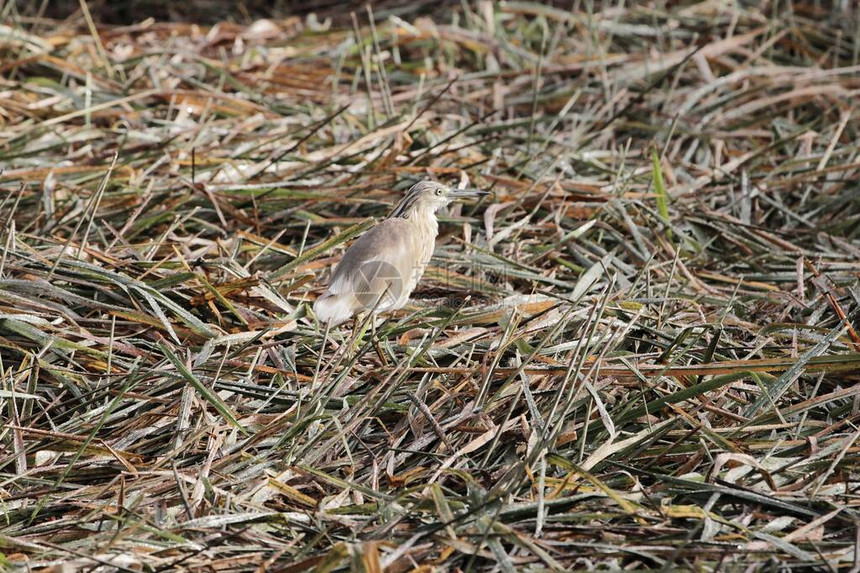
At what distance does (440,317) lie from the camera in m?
3.50

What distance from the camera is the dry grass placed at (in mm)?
2539

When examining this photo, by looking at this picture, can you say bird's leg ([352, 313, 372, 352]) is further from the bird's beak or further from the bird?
the bird's beak

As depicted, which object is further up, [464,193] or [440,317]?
[464,193]

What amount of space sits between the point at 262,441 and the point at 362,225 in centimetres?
116

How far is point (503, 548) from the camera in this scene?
241cm

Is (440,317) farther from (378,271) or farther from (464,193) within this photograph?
(464,193)

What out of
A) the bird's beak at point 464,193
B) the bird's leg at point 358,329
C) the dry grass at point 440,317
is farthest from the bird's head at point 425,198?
the bird's leg at point 358,329

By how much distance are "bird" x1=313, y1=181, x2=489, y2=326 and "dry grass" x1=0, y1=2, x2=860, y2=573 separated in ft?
0.33

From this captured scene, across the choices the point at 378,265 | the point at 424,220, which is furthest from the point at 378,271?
the point at 424,220

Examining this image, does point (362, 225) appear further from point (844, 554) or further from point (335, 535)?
point (844, 554)

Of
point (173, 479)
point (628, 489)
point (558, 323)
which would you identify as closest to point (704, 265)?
point (558, 323)

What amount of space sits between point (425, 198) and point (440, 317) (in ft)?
2.12

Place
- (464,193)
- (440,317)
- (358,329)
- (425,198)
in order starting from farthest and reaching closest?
1. (464,193)
2. (425,198)
3. (440,317)
4. (358,329)

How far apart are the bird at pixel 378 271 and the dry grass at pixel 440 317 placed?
0.33 feet
